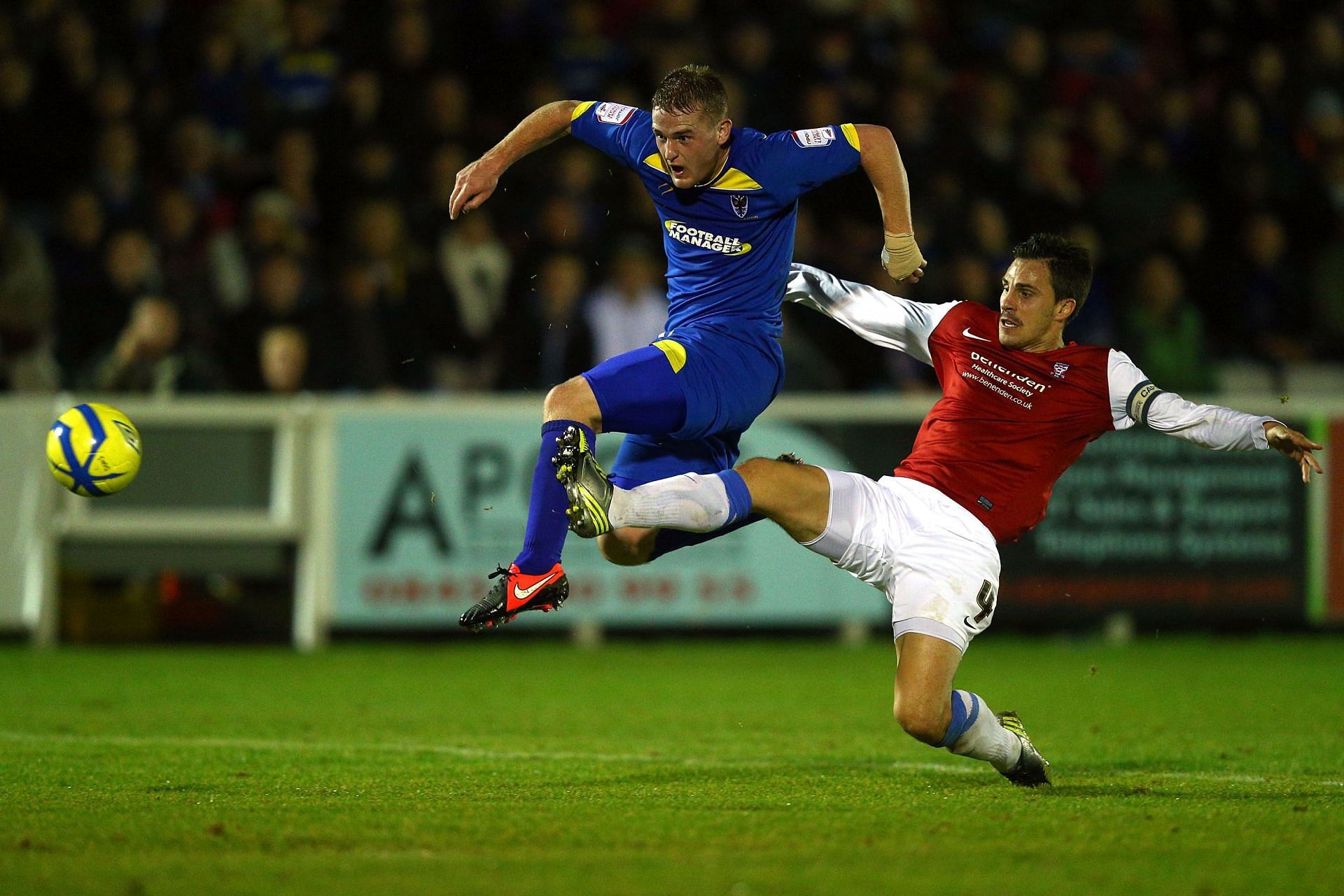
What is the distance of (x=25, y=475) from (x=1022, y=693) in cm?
665

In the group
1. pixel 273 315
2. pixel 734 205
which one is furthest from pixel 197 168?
pixel 734 205

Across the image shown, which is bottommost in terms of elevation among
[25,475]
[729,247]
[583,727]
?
[583,727]

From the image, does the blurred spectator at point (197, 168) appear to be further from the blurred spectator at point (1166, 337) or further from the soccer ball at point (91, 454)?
the blurred spectator at point (1166, 337)

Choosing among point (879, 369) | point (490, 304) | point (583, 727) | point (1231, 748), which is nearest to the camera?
point (1231, 748)

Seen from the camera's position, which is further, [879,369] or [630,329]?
[879,369]

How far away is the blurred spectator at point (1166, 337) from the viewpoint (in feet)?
43.4

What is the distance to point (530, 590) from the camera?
Result: 5.90 metres

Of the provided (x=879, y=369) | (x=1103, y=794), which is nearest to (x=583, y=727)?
(x=1103, y=794)

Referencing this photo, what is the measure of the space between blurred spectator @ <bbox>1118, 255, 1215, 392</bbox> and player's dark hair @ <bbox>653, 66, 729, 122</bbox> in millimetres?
7535

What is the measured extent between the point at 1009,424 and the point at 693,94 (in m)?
1.70

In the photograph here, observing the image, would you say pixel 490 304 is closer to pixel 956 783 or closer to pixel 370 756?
pixel 370 756

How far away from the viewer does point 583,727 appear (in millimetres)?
8086

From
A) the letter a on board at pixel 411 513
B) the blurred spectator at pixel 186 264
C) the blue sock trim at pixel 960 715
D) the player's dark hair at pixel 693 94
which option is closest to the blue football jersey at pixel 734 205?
the player's dark hair at pixel 693 94

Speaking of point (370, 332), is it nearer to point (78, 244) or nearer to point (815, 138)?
point (78, 244)
